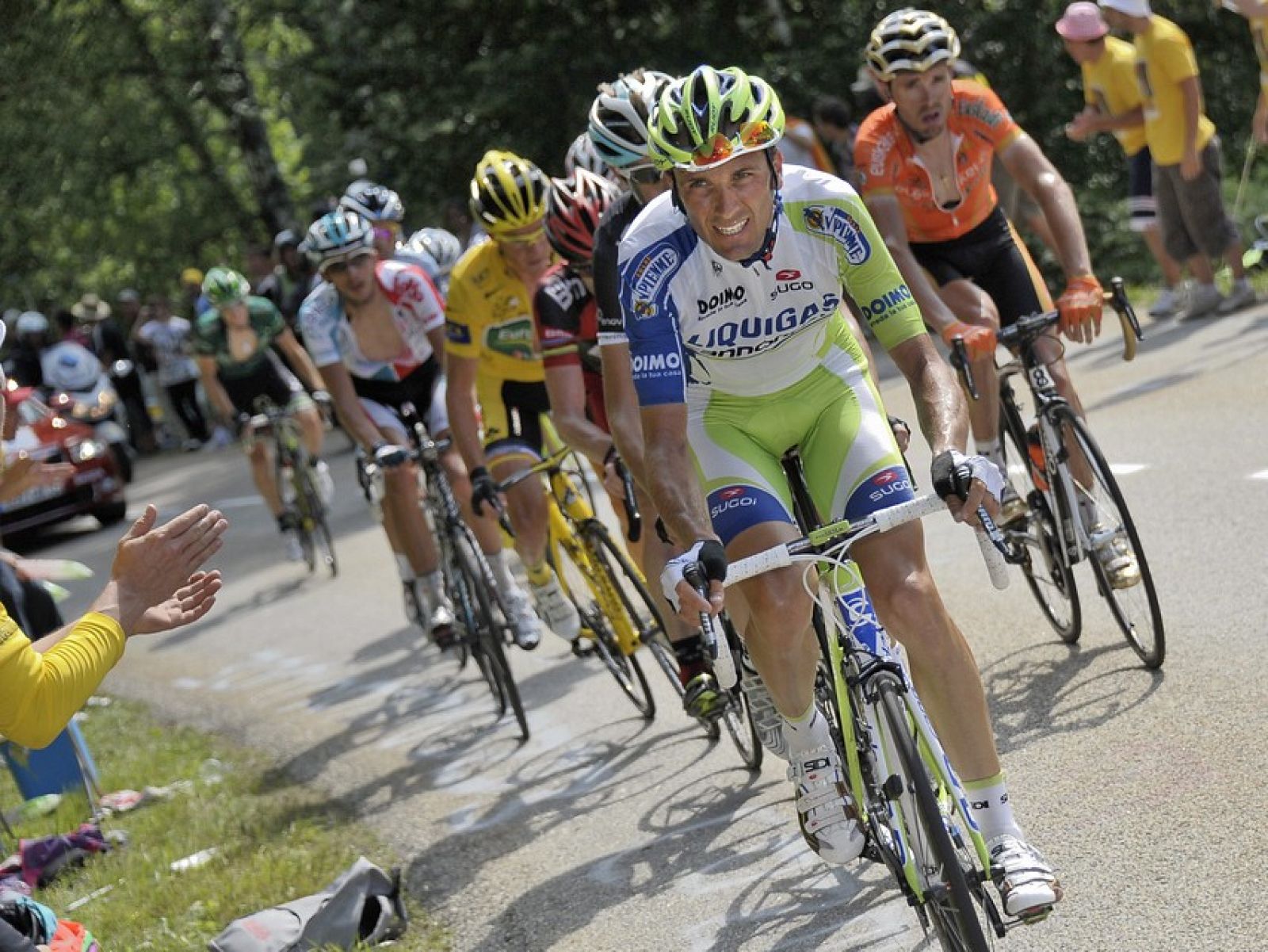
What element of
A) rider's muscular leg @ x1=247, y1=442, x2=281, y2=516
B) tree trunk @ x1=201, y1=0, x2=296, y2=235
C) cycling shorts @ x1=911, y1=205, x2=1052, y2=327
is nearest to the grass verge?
cycling shorts @ x1=911, y1=205, x2=1052, y2=327

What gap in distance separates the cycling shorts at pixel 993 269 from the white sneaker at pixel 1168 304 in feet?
22.5

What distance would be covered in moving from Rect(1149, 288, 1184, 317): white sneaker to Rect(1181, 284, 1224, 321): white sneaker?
0.27m

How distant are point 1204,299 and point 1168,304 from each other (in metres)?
0.42

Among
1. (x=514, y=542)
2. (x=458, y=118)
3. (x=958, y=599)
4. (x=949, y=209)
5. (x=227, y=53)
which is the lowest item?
(x=958, y=599)

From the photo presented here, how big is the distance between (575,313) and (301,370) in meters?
7.24

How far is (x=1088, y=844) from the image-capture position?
520 centimetres

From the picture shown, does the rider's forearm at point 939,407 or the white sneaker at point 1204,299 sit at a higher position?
the rider's forearm at point 939,407

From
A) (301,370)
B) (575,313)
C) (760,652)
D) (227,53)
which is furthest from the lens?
(227,53)

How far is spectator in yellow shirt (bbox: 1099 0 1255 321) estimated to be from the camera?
13352 millimetres

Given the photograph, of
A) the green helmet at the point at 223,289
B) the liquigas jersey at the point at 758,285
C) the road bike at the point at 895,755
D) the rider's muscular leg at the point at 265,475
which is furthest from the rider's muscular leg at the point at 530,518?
the rider's muscular leg at the point at 265,475

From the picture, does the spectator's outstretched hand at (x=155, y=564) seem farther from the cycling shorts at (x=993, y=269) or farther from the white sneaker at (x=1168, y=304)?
the white sneaker at (x=1168, y=304)

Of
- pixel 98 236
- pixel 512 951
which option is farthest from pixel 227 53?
pixel 512 951

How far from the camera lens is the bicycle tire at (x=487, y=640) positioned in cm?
841

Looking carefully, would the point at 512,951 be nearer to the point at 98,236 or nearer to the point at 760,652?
the point at 760,652
